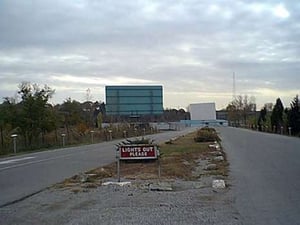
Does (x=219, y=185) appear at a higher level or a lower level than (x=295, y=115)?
lower

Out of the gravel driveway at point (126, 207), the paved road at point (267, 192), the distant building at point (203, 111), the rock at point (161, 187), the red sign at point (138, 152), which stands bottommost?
the paved road at point (267, 192)

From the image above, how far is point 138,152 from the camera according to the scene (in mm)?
15719

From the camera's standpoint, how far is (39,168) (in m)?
21.5

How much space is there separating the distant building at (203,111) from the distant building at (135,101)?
49.3 meters

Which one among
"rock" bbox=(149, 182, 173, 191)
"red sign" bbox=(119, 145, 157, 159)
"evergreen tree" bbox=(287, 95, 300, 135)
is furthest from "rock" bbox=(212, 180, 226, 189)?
"evergreen tree" bbox=(287, 95, 300, 135)

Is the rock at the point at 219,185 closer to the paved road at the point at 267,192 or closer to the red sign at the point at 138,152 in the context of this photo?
the paved road at the point at 267,192

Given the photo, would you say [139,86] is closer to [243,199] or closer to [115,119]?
[115,119]

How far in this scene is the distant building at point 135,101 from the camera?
79062 mm

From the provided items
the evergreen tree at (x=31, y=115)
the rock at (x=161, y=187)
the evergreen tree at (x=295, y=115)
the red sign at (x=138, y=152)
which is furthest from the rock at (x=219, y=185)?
the evergreen tree at (x=295, y=115)

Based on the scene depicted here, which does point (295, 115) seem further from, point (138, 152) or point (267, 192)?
point (267, 192)

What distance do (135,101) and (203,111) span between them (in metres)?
52.7

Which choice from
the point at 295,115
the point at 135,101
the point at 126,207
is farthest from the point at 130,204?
the point at 135,101

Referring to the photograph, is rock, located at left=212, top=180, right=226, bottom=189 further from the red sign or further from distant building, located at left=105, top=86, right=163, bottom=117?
distant building, located at left=105, top=86, right=163, bottom=117

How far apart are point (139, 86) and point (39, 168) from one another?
58.5 m
